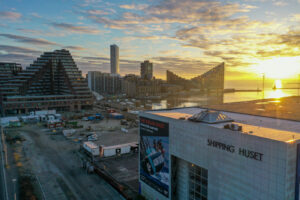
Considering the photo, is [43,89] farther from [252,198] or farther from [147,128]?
[252,198]

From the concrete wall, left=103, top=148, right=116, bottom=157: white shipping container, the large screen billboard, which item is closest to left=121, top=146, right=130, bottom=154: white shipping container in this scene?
left=103, top=148, right=116, bottom=157: white shipping container

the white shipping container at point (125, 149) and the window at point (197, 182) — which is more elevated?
the window at point (197, 182)

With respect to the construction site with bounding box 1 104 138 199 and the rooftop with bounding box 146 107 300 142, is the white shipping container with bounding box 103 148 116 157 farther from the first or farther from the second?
the rooftop with bounding box 146 107 300 142

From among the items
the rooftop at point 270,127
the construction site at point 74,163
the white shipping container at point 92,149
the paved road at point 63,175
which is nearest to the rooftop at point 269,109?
the rooftop at point 270,127

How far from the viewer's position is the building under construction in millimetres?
82625

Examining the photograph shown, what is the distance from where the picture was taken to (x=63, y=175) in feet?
94.1

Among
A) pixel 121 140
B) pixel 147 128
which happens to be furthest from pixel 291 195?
pixel 121 140

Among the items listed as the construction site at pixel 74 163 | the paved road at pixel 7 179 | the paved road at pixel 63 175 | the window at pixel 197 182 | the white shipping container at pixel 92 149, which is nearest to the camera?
the window at pixel 197 182

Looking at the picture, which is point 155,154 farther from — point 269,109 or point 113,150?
point 113,150

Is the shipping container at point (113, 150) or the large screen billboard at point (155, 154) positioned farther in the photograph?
the shipping container at point (113, 150)

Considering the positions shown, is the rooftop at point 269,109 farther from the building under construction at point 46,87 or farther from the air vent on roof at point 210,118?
the building under construction at point 46,87

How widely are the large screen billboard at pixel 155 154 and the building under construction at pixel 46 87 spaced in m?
74.1

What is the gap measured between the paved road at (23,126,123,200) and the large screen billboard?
474 centimetres

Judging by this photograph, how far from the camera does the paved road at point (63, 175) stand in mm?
24281
